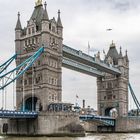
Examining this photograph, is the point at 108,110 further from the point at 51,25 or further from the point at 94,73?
the point at 51,25

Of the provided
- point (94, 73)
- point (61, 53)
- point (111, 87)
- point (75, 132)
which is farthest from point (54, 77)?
point (111, 87)

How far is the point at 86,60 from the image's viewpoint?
3580 inches

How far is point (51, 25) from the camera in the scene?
7825 cm

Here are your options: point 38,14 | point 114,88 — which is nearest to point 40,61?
point 38,14

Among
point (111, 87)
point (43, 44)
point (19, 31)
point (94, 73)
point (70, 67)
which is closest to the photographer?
point (43, 44)

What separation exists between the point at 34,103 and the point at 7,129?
24.1ft

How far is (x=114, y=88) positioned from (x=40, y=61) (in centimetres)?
3803

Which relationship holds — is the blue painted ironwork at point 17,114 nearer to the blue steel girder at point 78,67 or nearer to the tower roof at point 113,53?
the blue steel girder at point 78,67

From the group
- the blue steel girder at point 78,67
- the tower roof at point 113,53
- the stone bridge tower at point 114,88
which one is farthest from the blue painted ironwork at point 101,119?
the tower roof at point 113,53

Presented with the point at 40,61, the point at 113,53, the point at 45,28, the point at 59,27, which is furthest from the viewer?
the point at 113,53

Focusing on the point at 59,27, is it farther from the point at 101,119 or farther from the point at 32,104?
the point at 101,119

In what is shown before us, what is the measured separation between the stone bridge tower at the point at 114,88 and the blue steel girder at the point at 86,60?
3.01m

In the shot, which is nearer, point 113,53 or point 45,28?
point 45,28

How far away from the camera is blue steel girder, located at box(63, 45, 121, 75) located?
279 feet
